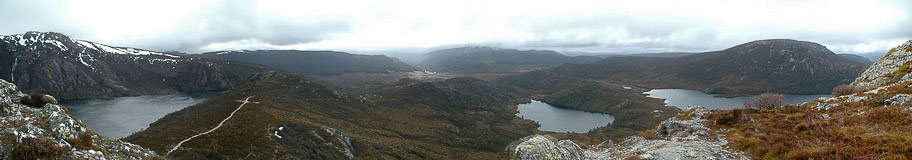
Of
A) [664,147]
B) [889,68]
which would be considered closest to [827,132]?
[664,147]

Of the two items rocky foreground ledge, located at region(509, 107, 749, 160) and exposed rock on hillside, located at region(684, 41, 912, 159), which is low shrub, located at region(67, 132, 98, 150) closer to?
rocky foreground ledge, located at region(509, 107, 749, 160)

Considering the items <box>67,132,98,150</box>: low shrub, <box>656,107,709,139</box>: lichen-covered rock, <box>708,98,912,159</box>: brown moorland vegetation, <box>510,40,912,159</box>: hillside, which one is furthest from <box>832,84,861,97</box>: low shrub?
<box>67,132,98,150</box>: low shrub

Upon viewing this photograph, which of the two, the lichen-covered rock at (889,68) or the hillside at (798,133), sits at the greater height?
the lichen-covered rock at (889,68)

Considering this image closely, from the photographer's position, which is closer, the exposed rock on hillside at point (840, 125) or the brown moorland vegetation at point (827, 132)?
the brown moorland vegetation at point (827, 132)

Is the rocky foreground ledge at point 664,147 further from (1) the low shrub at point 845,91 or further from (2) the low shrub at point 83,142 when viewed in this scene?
(2) the low shrub at point 83,142

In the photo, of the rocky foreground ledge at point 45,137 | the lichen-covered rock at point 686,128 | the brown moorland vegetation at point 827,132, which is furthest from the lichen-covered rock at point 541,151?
the rocky foreground ledge at point 45,137

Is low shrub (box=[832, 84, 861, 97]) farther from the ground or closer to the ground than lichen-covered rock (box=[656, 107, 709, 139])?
farther from the ground
